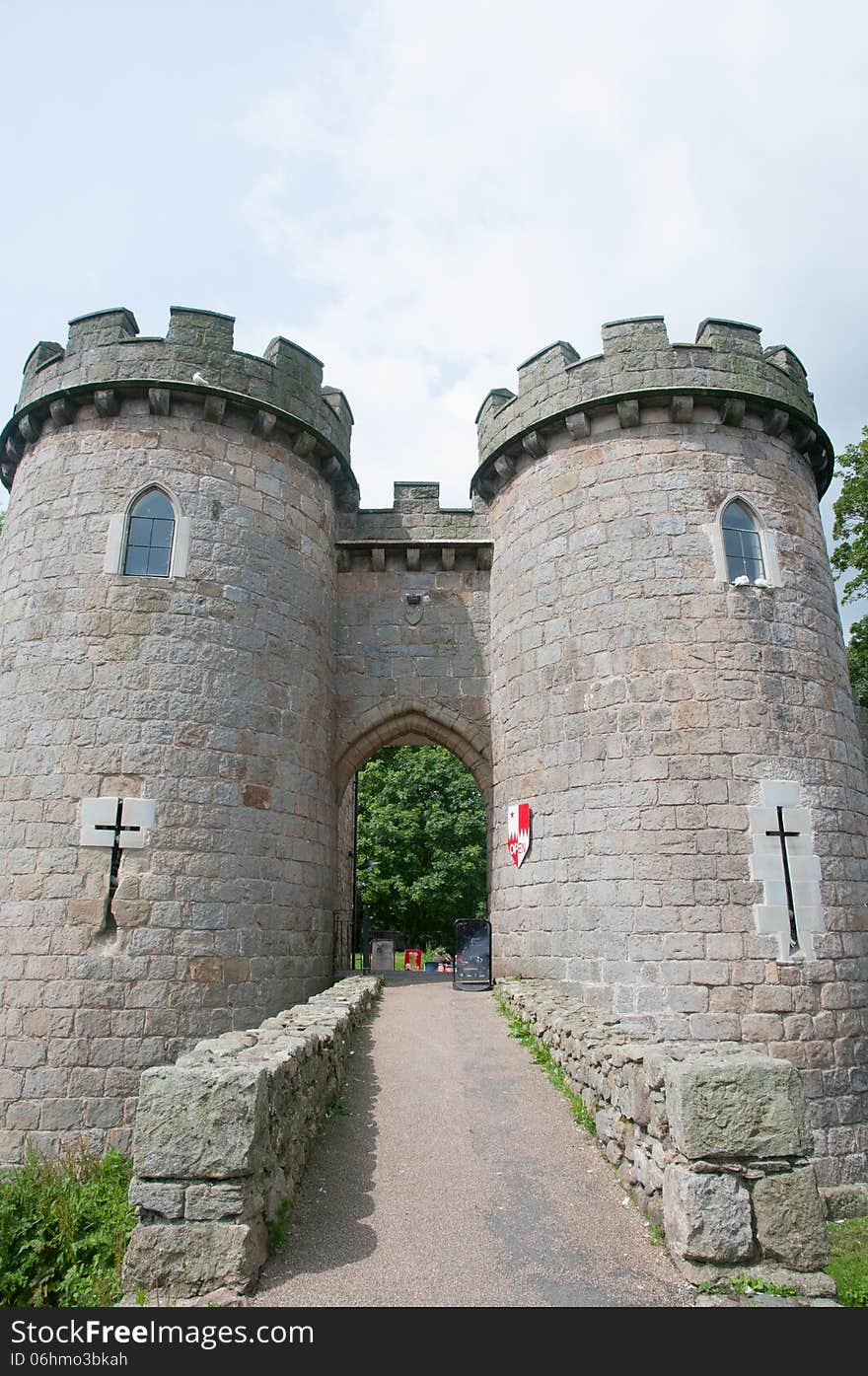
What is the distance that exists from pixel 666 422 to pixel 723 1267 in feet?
27.7

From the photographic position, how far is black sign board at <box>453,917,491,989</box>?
1116 centimetres

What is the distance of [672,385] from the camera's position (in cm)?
995

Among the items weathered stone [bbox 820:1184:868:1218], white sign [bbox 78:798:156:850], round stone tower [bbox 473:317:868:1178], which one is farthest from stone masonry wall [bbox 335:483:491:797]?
weathered stone [bbox 820:1184:868:1218]

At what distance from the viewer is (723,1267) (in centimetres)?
388

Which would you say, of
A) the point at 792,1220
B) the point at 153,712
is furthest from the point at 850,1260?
the point at 153,712

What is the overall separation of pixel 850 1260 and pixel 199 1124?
5823mm

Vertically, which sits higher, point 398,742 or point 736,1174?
point 398,742

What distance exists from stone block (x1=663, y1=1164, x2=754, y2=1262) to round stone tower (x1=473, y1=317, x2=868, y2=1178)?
4327mm

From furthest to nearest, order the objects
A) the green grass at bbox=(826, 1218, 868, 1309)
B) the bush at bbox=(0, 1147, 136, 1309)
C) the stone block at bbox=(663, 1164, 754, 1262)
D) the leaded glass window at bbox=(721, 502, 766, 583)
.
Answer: the leaded glass window at bbox=(721, 502, 766, 583)
the bush at bbox=(0, 1147, 136, 1309)
the green grass at bbox=(826, 1218, 868, 1309)
the stone block at bbox=(663, 1164, 754, 1262)

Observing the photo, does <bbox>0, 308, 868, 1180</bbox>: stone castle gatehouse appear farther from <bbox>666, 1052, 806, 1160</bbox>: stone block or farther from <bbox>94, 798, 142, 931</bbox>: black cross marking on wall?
<bbox>666, 1052, 806, 1160</bbox>: stone block

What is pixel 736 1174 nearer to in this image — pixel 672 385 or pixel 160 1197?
pixel 160 1197

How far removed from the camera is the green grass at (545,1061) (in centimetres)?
621
